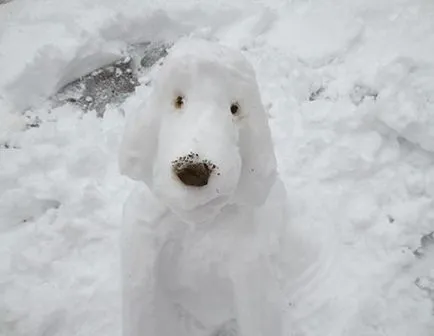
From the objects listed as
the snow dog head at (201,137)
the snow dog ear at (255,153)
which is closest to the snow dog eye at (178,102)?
the snow dog head at (201,137)

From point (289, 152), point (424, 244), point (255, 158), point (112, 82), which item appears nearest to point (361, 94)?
point (289, 152)

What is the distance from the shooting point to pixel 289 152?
2.06 meters

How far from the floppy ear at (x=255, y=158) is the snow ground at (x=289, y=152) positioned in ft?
1.64

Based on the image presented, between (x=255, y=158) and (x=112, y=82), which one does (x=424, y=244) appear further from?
(x=112, y=82)

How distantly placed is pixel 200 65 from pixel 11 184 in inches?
44.1

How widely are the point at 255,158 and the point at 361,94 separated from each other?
1164mm

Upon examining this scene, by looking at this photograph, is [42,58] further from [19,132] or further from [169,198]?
[169,198]

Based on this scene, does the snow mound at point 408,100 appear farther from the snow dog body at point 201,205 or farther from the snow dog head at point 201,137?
the snow dog head at point 201,137

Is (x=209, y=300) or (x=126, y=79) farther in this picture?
(x=126, y=79)

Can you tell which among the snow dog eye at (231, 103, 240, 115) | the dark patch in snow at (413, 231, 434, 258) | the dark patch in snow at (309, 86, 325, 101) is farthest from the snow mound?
the snow dog eye at (231, 103, 240, 115)

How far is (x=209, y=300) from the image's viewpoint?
143cm

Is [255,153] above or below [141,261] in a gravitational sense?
above

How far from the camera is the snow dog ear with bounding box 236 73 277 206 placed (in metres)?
1.18

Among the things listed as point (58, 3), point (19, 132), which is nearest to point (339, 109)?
point (19, 132)
